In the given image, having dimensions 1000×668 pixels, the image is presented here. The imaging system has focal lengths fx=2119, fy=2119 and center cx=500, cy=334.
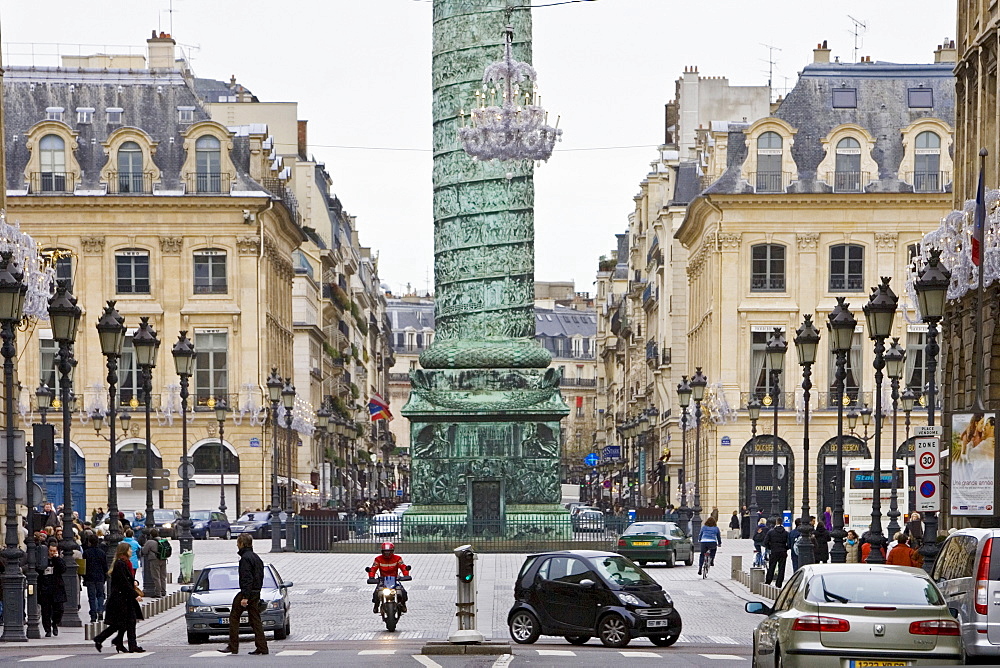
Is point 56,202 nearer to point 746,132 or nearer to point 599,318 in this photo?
point 746,132

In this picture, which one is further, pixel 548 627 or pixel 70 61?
pixel 70 61

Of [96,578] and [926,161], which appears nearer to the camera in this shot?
[96,578]

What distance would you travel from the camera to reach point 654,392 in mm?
84812

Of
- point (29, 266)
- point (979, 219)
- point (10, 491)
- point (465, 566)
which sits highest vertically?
point (979, 219)

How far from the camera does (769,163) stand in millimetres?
69438

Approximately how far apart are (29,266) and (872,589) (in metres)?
19.2

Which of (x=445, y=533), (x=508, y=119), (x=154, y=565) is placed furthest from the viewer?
(x=445, y=533)

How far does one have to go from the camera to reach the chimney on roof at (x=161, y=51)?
248 feet

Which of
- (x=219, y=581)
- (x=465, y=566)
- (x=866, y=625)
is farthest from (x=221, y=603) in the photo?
(x=866, y=625)

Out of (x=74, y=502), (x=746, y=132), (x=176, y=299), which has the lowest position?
(x=74, y=502)

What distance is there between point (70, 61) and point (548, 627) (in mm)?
57752

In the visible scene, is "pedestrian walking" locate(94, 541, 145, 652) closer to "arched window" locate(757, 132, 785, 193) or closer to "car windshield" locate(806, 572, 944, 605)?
"car windshield" locate(806, 572, 944, 605)

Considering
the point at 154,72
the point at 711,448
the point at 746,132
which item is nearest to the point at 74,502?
the point at 154,72

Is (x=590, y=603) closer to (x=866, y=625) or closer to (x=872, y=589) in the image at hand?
(x=872, y=589)
